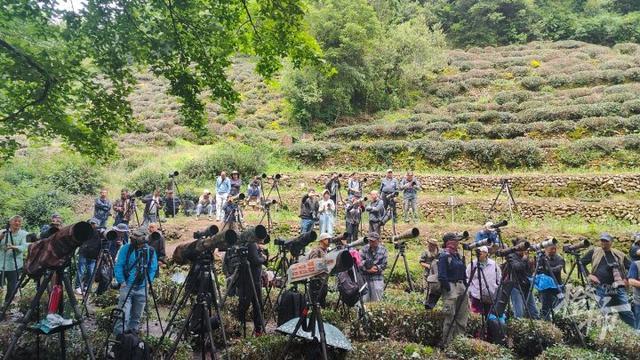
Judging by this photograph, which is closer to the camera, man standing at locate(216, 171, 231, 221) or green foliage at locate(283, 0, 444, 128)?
man standing at locate(216, 171, 231, 221)

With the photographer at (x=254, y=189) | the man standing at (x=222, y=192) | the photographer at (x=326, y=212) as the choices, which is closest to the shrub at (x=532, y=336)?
the photographer at (x=326, y=212)

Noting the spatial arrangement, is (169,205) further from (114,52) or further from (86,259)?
(114,52)

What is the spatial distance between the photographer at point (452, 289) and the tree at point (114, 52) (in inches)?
150

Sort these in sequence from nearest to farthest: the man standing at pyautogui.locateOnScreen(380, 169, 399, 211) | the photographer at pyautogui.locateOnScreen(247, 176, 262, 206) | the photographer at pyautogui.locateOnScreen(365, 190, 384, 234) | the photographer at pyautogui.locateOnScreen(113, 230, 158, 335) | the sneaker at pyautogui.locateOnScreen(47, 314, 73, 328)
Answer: the sneaker at pyautogui.locateOnScreen(47, 314, 73, 328) < the photographer at pyautogui.locateOnScreen(113, 230, 158, 335) < the photographer at pyautogui.locateOnScreen(365, 190, 384, 234) < the man standing at pyautogui.locateOnScreen(380, 169, 399, 211) < the photographer at pyautogui.locateOnScreen(247, 176, 262, 206)

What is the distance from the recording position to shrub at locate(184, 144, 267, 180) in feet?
69.0

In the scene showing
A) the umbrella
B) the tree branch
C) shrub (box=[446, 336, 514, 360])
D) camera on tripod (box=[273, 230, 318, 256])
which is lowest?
shrub (box=[446, 336, 514, 360])

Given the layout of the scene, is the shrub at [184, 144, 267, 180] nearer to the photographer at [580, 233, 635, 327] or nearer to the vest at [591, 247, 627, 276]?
the vest at [591, 247, 627, 276]

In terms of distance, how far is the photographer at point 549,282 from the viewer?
7133mm

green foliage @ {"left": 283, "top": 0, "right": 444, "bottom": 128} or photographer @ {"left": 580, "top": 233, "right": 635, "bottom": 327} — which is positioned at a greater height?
green foliage @ {"left": 283, "top": 0, "right": 444, "bottom": 128}

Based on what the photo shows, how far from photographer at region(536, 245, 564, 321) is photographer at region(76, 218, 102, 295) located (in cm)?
760

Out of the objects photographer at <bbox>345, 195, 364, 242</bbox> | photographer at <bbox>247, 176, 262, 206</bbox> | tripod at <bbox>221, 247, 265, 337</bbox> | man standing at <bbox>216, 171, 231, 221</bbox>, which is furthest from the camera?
photographer at <bbox>247, 176, 262, 206</bbox>

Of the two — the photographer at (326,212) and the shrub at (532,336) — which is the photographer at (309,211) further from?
the shrub at (532,336)

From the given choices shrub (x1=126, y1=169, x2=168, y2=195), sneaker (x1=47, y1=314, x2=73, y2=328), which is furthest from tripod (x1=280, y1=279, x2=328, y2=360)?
shrub (x1=126, y1=169, x2=168, y2=195)

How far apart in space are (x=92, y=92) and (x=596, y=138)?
62.0 ft
